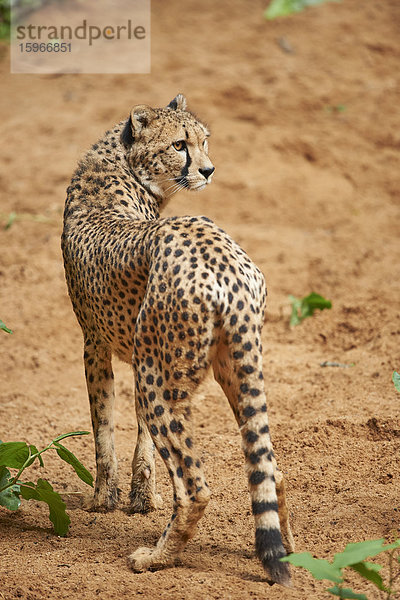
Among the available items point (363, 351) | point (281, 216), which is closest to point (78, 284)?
point (363, 351)

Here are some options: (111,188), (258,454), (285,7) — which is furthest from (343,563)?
(285,7)

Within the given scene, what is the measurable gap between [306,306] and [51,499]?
12.9 ft

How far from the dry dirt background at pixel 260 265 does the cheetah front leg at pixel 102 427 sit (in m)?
0.13

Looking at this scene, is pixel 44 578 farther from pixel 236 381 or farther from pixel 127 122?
pixel 127 122

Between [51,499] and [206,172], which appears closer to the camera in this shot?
[51,499]

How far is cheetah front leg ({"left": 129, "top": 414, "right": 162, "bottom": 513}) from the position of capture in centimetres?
471

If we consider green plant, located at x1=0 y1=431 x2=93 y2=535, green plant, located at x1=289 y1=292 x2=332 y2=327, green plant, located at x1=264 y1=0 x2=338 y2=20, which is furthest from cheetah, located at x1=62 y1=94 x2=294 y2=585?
green plant, located at x1=264 y1=0 x2=338 y2=20

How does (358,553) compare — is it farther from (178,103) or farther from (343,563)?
(178,103)

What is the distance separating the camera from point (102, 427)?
4805 millimetres

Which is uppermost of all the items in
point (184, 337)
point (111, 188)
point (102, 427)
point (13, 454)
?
point (111, 188)

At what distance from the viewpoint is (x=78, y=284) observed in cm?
464

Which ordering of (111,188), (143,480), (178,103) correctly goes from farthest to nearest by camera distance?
(178,103)
(111,188)
(143,480)

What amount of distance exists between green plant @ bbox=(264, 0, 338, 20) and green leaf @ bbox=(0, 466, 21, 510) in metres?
12.5

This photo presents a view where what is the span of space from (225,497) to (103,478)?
31.3 inches
